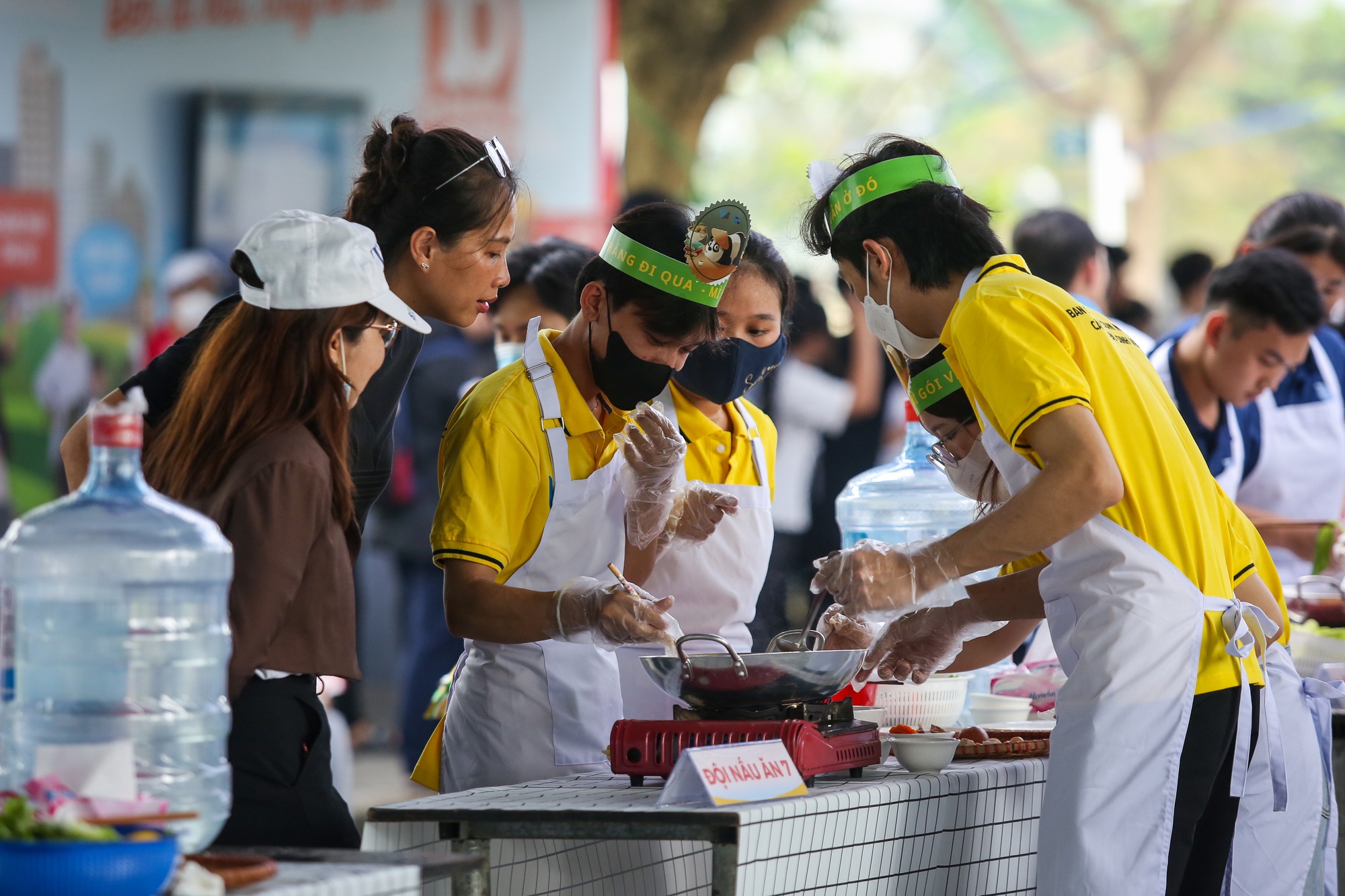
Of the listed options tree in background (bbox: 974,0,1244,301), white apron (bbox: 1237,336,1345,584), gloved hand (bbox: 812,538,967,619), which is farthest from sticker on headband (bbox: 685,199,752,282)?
tree in background (bbox: 974,0,1244,301)

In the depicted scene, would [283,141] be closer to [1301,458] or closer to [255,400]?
[1301,458]

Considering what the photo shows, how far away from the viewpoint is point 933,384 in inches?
101

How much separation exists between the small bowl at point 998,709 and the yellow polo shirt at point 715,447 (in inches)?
25.2

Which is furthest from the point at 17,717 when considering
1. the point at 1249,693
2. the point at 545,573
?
the point at 1249,693

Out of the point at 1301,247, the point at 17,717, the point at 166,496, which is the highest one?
the point at 1301,247

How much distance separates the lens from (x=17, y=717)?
5.67 feet

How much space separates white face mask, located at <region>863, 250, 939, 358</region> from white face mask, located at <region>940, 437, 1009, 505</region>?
0.78ft

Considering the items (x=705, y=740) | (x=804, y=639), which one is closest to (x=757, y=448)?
(x=804, y=639)

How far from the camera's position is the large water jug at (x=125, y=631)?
168cm

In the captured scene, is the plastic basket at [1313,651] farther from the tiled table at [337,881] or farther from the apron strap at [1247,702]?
the tiled table at [337,881]

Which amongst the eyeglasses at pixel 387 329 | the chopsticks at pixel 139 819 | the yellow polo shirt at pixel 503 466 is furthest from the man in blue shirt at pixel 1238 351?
the chopsticks at pixel 139 819

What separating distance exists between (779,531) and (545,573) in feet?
9.22

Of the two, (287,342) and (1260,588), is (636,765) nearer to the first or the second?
(287,342)

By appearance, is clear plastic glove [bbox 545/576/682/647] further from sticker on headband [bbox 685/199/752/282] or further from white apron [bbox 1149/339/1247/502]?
white apron [bbox 1149/339/1247/502]
